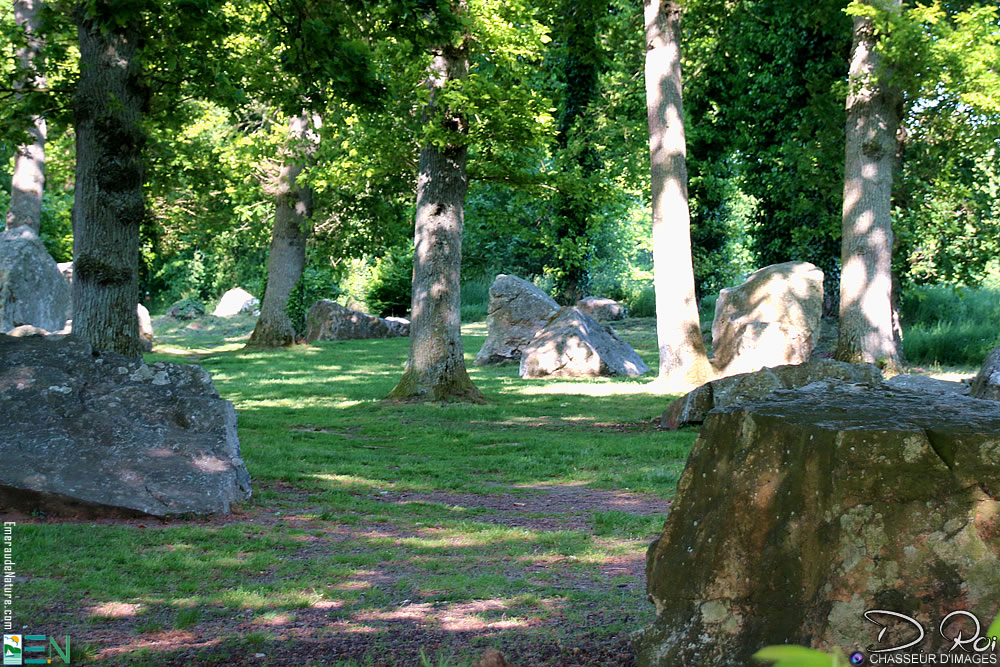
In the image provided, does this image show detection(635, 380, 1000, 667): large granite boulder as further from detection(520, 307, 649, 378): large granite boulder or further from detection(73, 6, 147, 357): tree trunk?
detection(520, 307, 649, 378): large granite boulder

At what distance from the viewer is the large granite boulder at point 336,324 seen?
27.6m

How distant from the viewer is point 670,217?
585 inches

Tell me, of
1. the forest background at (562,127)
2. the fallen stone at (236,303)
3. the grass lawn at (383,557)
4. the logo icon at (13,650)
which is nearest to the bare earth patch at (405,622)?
the grass lawn at (383,557)

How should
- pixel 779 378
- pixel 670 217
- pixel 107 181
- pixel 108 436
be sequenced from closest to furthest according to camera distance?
pixel 108 436 → pixel 107 181 → pixel 779 378 → pixel 670 217

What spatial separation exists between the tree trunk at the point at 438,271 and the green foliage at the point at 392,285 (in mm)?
20622

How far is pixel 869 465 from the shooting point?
9.96 feet

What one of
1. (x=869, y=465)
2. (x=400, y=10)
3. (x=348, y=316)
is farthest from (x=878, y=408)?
(x=348, y=316)

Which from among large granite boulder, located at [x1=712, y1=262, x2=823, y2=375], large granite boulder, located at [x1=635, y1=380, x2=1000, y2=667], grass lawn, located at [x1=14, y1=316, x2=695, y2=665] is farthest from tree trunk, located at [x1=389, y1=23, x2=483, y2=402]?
large granite boulder, located at [x1=635, y1=380, x2=1000, y2=667]

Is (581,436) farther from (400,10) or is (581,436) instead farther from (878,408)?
(878,408)

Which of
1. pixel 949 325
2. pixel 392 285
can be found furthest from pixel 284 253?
pixel 949 325

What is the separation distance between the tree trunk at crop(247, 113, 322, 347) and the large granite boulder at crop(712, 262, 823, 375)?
1074cm

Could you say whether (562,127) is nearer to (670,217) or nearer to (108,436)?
(670,217)

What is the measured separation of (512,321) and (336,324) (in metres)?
9.07

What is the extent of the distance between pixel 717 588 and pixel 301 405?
10599 millimetres
